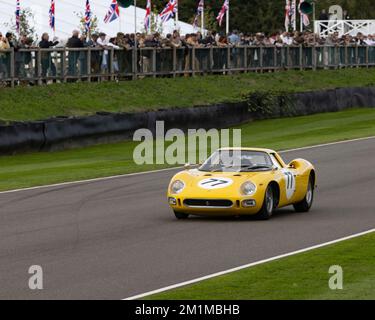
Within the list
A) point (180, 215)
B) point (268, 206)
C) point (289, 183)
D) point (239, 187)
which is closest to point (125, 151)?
point (289, 183)

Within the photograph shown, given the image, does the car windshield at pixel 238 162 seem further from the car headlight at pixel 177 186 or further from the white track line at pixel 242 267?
the white track line at pixel 242 267

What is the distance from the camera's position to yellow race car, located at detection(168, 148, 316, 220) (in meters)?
15.3

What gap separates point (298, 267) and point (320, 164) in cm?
1225

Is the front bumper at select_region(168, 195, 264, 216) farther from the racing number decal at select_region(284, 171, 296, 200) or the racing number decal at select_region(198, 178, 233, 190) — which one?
the racing number decal at select_region(284, 171, 296, 200)

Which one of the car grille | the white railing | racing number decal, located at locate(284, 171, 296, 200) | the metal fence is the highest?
the white railing

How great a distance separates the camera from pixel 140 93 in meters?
33.1

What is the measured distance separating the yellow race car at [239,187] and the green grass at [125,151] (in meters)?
5.06

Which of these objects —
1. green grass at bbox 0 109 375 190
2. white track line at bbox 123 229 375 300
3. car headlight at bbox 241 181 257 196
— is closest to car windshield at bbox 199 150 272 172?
car headlight at bbox 241 181 257 196

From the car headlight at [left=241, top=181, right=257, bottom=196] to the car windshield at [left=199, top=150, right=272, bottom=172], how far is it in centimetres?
65

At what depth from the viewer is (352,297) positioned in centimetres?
966

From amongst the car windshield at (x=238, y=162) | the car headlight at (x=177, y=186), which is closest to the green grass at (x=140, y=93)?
the car windshield at (x=238, y=162)

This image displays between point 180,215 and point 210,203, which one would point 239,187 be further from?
point 180,215
